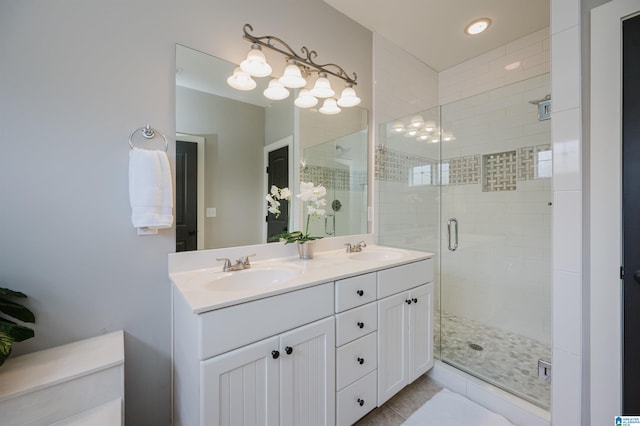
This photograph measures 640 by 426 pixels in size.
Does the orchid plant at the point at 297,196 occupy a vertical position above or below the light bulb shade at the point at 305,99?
below

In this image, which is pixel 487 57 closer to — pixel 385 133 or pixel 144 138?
pixel 385 133

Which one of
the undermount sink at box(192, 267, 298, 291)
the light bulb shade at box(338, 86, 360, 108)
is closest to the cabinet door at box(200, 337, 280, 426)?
the undermount sink at box(192, 267, 298, 291)

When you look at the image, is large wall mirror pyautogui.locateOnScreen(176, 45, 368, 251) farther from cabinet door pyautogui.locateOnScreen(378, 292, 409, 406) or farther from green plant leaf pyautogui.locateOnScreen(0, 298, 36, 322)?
cabinet door pyautogui.locateOnScreen(378, 292, 409, 406)

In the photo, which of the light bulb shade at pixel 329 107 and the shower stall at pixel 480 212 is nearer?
the light bulb shade at pixel 329 107

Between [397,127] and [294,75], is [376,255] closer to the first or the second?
[397,127]

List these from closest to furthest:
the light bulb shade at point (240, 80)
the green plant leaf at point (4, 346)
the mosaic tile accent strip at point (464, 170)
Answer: the green plant leaf at point (4, 346) → the light bulb shade at point (240, 80) → the mosaic tile accent strip at point (464, 170)

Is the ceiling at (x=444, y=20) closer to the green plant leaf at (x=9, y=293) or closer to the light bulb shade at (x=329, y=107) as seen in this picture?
the light bulb shade at (x=329, y=107)

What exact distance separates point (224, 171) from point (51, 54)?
2.64 ft

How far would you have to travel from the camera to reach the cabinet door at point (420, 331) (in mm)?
1613

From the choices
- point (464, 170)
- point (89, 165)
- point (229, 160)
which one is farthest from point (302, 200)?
point (464, 170)

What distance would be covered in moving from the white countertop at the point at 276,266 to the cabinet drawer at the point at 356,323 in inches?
7.6

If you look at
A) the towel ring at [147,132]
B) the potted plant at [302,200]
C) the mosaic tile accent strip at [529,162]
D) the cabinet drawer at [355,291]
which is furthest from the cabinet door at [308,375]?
the mosaic tile accent strip at [529,162]

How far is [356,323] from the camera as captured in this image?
4.29 ft

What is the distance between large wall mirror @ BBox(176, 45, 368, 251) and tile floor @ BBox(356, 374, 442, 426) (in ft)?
3.75
